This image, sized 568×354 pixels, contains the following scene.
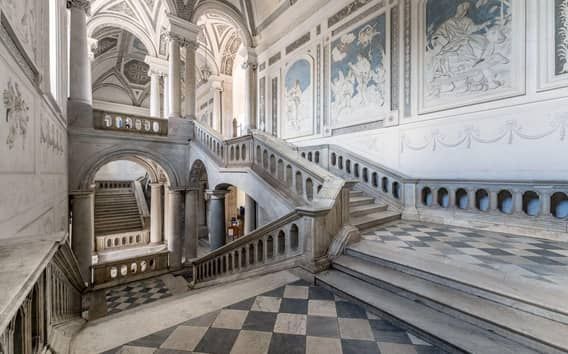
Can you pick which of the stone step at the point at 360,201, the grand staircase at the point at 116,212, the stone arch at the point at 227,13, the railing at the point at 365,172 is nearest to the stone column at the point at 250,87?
the stone arch at the point at 227,13

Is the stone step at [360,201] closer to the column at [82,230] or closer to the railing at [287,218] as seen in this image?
the railing at [287,218]

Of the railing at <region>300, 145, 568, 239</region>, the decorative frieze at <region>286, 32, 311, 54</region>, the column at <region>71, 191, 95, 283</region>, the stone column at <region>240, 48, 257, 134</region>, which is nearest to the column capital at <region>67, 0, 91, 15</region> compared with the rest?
the column at <region>71, 191, 95, 283</region>

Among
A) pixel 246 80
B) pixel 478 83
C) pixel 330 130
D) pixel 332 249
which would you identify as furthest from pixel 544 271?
pixel 246 80

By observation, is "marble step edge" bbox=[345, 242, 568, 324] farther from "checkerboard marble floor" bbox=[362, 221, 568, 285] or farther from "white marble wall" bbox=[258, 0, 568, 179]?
"white marble wall" bbox=[258, 0, 568, 179]

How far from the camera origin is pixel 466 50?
189 inches

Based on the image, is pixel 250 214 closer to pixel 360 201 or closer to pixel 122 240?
pixel 360 201

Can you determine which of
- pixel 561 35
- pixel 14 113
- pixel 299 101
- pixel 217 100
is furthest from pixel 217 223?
pixel 217 100

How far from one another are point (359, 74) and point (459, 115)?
2.81 m

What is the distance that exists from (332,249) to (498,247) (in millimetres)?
2332

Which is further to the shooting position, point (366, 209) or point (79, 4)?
point (79, 4)

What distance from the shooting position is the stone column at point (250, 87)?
1031 centimetres

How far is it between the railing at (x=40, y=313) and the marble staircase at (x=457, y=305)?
7.75ft

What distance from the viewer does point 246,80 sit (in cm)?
1042

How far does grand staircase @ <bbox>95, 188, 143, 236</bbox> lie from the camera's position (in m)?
11.9
